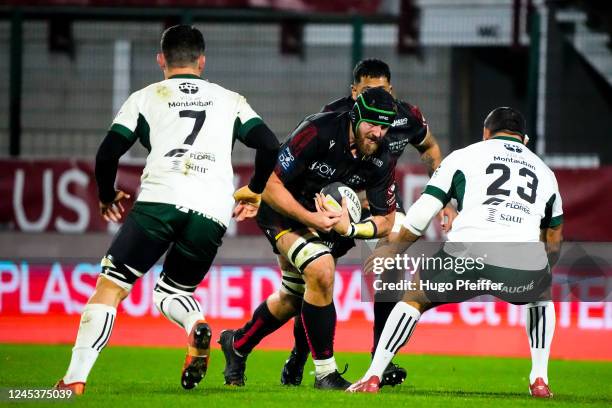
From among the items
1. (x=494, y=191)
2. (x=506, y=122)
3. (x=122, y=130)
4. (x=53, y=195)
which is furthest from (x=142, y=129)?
(x=53, y=195)

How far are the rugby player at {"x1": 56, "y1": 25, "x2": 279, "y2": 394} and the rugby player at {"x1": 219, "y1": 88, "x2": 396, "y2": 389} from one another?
2.44ft

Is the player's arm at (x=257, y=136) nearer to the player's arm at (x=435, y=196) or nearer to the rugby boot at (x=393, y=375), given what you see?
the player's arm at (x=435, y=196)

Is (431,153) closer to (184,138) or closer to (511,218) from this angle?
(511,218)

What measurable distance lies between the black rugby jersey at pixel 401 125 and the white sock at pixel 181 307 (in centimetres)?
247

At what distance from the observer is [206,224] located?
7.21 m

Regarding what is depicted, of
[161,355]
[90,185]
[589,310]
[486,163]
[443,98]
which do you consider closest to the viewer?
[486,163]

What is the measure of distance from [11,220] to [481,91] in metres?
6.84

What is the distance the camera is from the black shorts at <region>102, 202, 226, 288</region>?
23.1 feet

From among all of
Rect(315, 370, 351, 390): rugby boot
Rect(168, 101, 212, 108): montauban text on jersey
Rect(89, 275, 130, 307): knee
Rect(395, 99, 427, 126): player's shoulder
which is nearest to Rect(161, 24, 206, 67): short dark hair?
Rect(168, 101, 212, 108): montauban text on jersey

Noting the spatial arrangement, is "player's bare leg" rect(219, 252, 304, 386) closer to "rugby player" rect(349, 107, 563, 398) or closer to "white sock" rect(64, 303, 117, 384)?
"rugby player" rect(349, 107, 563, 398)

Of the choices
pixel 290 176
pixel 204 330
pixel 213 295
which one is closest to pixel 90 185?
pixel 213 295

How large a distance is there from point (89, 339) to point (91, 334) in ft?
0.10

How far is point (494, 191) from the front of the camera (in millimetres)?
7812

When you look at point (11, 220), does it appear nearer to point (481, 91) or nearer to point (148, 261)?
point (481, 91)
